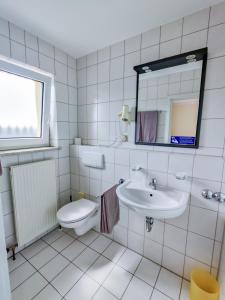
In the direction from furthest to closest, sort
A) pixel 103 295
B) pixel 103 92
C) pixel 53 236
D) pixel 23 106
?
pixel 53 236 < pixel 103 92 < pixel 23 106 < pixel 103 295

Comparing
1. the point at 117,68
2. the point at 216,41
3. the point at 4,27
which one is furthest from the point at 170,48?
the point at 4,27

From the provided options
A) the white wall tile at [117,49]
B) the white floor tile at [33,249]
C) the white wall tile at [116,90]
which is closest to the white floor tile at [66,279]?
the white floor tile at [33,249]

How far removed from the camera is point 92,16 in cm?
130

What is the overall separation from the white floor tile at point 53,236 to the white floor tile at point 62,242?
0.05 meters

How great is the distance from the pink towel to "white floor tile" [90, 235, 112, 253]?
15.4 inches

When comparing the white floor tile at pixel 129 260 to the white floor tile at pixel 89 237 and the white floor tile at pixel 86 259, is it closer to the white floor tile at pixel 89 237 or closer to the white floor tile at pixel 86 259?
the white floor tile at pixel 86 259

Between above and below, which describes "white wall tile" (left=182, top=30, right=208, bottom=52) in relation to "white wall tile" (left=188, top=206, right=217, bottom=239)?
above

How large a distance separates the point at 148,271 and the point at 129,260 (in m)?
0.20

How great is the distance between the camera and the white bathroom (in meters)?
1.21

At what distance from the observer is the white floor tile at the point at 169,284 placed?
4.21 feet

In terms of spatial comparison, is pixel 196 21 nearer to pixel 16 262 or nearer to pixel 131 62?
pixel 131 62

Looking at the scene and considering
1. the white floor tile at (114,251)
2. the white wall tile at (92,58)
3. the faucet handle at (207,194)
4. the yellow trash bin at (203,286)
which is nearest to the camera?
the yellow trash bin at (203,286)

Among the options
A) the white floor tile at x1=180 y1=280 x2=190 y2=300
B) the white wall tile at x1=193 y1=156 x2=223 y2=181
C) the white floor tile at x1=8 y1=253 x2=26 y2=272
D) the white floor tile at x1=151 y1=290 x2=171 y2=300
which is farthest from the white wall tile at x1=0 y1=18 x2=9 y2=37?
the white floor tile at x1=180 y1=280 x2=190 y2=300

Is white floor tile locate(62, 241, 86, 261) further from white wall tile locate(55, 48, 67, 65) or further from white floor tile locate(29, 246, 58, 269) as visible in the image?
white wall tile locate(55, 48, 67, 65)
